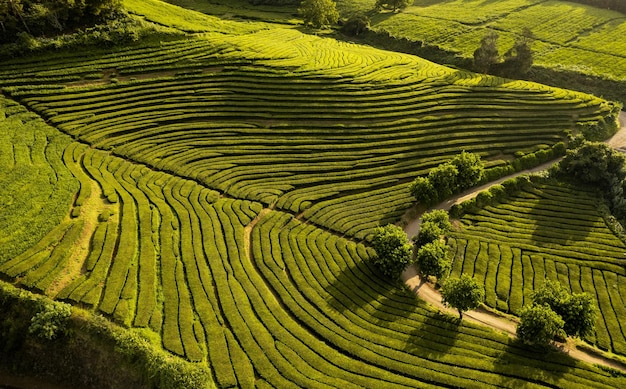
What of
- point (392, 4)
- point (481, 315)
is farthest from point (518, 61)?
point (481, 315)

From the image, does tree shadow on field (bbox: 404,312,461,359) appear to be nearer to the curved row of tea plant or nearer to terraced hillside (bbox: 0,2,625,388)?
terraced hillside (bbox: 0,2,625,388)

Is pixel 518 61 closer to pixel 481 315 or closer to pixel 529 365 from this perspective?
pixel 481 315

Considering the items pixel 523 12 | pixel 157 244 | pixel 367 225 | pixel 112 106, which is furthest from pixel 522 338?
pixel 523 12

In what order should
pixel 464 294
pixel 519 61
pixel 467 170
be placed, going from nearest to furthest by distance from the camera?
pixel 464 294 < pixel 467 170 < pixel 519 61

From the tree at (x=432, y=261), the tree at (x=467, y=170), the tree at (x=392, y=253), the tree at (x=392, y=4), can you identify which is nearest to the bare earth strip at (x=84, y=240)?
the tree at (x=392, y=253)

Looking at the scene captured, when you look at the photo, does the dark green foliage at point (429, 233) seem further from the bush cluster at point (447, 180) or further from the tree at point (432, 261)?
the bush cluster at point (447, 180)
